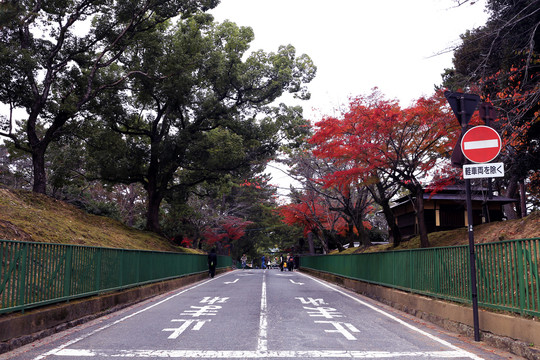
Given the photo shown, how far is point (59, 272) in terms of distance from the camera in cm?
836

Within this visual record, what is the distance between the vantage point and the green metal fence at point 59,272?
22.0 ft

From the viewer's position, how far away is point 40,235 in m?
12.2

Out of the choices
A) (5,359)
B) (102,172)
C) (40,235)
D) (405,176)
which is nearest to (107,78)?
(102,172)

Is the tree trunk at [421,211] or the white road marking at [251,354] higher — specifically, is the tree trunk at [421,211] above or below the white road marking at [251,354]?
above

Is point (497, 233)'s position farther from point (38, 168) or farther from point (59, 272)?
point (38, 168)

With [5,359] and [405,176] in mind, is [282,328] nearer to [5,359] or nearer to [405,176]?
[5,359]

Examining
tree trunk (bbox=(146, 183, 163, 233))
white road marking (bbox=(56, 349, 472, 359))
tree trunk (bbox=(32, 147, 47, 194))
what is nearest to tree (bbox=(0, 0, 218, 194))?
tree trunk (bbox=(32, 147, 47, 194))

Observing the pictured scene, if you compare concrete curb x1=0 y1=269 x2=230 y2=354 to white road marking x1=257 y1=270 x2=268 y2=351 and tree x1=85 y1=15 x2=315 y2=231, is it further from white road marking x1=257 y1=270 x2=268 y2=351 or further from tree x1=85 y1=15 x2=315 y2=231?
tree x1=85 y1=15 x2=315 y2=231

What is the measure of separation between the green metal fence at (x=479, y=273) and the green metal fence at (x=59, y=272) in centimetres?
793

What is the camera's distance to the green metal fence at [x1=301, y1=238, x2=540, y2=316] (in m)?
6.20

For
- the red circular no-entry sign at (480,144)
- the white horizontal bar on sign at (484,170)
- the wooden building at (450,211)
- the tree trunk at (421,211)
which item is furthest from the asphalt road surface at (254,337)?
the wooden building at (450,211)

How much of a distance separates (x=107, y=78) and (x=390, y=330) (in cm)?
1956

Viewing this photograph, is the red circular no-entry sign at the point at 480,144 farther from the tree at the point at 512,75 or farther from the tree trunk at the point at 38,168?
the tree trunk at the point at 38,168

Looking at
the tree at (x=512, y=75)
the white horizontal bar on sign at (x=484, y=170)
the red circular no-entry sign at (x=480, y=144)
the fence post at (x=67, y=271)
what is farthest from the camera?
the tree at (x=512, y=75)
